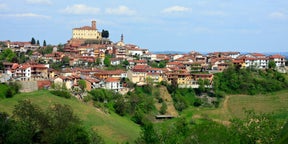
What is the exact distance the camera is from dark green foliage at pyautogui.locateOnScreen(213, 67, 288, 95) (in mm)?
50750

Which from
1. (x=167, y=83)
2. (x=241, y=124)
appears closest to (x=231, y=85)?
(x=167, y=83)

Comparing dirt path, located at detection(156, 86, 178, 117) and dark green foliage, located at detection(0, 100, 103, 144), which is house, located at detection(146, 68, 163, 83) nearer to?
dirt path, located at detection(156, 86, 178, 117)

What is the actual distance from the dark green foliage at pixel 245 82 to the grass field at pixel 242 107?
5.05 feet

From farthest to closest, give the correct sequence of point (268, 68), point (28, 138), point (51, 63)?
point (268, 68) → point (51, 63) → point (28, 138)

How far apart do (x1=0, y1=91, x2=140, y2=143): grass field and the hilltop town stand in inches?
170

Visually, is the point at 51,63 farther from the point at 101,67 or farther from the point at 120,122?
the point at 120,122

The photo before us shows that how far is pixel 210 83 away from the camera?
51375 millimetres

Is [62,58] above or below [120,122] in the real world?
above

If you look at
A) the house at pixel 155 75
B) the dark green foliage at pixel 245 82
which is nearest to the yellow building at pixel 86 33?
the house at pixel 155 75

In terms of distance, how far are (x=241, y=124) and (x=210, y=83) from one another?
1324 inches

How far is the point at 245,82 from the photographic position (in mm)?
51594

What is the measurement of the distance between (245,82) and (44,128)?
34.1m

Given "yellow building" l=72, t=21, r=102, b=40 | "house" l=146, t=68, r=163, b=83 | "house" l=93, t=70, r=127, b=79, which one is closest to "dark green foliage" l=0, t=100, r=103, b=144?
"house" l=93, t=70, r=127, b=79

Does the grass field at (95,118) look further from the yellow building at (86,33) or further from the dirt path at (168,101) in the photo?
the yellow building at (86,33)
